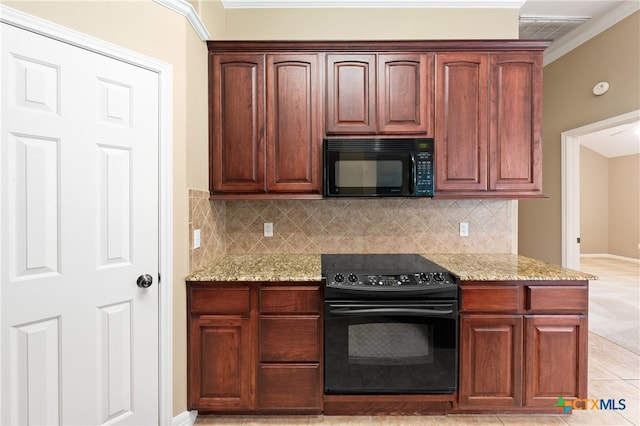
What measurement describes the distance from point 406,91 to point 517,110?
2.77 ft

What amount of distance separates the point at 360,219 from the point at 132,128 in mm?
1804

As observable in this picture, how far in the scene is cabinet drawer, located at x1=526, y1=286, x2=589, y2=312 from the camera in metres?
1.96

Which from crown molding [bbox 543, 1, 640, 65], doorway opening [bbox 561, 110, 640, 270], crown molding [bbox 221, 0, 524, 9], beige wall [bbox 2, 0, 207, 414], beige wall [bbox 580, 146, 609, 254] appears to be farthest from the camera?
beige wall [bbox 580, 146, 609, 254]

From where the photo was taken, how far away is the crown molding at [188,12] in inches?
73.7

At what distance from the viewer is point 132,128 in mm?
1736

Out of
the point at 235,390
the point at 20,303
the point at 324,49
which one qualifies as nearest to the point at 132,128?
the point at 20,303

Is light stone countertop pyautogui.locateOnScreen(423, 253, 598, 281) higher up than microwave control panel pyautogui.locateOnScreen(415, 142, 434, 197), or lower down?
lower down

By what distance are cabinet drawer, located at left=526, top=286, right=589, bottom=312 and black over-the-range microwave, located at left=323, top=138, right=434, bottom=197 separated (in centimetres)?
91

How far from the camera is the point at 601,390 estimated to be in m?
2.35

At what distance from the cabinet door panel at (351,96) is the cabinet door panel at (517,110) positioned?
3.02 ft

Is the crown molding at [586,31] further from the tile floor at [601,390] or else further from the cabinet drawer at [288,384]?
the cabinet drawer at [288,384]

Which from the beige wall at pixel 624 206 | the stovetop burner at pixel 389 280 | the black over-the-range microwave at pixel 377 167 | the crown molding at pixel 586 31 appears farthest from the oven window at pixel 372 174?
the beige wall at pixel 624 206

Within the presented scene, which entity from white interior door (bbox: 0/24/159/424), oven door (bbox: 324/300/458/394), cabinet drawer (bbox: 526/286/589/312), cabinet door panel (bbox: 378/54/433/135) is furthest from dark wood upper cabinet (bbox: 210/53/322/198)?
cabinet drawer (bbox: 526/286/589/312)

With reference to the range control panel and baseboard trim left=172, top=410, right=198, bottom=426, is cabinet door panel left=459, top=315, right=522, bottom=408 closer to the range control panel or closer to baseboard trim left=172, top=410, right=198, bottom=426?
the range control panel
